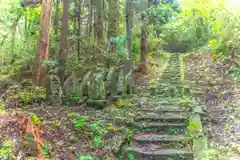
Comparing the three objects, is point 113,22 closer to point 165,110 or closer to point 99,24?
point 99,24

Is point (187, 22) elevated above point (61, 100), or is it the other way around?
point (187, 22)

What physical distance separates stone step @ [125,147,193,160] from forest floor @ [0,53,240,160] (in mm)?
377

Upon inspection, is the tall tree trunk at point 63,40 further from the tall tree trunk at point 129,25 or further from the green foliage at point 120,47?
the tall tree trunk at point 129,25

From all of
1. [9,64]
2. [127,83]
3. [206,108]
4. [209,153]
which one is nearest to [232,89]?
[206,108]

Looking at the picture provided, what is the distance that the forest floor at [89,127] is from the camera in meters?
4.32

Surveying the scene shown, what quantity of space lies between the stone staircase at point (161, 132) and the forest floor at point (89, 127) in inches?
11.8

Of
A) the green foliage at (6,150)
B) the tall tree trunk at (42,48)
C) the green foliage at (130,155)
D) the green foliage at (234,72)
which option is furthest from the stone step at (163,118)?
the tall tree trunk at (42,48)

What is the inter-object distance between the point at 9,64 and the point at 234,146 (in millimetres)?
11776

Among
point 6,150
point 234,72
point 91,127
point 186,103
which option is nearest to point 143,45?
point 234,72

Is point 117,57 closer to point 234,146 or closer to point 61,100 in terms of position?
point 61,100

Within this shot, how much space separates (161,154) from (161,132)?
3.78 ft

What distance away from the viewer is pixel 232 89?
8922 millimetres

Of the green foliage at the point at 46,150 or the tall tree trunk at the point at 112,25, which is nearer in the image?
the green foliage at the point at 46,150

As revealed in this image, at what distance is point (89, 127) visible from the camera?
5.96 metres
